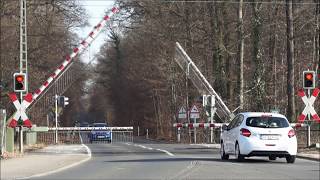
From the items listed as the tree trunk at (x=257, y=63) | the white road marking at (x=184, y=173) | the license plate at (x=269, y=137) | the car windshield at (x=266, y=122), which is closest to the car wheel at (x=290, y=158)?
the license plate at (x=269, y=137)

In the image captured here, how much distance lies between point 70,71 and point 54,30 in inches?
170

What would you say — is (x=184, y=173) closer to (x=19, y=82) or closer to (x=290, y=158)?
(x=290, y=158)

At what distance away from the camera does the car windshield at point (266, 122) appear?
21.9 meters

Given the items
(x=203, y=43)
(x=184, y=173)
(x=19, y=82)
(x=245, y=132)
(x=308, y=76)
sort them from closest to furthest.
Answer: (x=184, y=173)
(x=245, y=132)
(x=19, y=82)
(x=308, y=76)
(x=203, y=43)

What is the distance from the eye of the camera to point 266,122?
22.0m

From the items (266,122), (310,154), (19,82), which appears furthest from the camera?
(19,82)

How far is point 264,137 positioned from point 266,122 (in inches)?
24.6

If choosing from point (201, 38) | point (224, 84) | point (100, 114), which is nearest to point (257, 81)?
point (224, 84)

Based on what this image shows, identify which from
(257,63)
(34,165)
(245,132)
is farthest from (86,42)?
(245,132)

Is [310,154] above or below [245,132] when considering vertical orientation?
below

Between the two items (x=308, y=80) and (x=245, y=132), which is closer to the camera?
(x=245, y=132)

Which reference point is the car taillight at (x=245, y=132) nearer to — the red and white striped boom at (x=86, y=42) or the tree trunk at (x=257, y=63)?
the tree trunk at (x=257, y=63)

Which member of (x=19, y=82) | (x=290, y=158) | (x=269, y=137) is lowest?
(x=290, y=158)

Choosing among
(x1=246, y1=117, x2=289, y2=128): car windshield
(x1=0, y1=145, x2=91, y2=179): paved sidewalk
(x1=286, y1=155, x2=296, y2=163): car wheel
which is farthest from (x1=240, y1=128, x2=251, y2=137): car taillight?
(x1=0, y1=145, x2=91, y2=179): paved sidewalk
